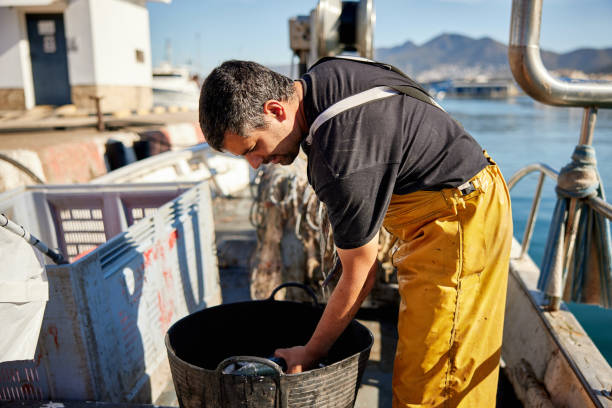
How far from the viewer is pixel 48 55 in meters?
12.7

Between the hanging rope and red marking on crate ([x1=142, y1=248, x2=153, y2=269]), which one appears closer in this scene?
the hanging rope

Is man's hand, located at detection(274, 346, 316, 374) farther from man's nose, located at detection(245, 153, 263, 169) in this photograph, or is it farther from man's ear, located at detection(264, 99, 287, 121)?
man's ear, located at detection(264, 99, 287, 121)

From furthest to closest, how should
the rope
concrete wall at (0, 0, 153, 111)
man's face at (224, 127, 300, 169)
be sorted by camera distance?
concrete wall at (0, 0, 153, 111) < the rope < man's face at (224, 127, 300, 169)

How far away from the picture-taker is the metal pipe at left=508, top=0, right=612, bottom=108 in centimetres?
208

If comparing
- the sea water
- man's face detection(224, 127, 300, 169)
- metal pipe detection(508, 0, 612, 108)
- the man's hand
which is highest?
metal pipe detection(508, 0, 612, 108)

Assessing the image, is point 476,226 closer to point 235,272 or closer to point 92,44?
point 235,272

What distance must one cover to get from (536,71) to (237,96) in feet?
5.07

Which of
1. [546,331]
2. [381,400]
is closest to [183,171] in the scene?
[381,400]

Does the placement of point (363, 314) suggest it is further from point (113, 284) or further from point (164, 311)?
point (113, 284)

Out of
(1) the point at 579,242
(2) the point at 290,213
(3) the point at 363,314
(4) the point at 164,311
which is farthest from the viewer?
(3) the point at 363,314

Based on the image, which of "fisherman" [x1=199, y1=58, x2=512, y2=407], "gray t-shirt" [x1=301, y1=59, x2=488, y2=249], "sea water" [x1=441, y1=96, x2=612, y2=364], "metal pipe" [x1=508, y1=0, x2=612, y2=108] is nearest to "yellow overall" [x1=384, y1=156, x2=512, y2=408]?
"fisherman" [x1=199, y1=58, x2=512, y2=407]

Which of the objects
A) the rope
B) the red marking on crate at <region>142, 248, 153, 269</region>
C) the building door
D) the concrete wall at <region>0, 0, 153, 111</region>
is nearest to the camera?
the red marking on crate at <region>142, 248, 153, 269</region>

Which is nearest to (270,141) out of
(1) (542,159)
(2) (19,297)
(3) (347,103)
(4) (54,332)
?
(3) (347,103)

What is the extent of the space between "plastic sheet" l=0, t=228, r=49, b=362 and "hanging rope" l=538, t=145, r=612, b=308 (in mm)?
2379
